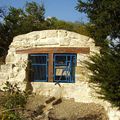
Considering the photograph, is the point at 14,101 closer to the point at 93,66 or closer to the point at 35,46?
the point at 93,66

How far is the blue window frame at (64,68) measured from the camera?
17.1 metres

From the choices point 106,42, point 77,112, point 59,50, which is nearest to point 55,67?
point 59,50

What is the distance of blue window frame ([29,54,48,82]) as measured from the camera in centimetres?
1748

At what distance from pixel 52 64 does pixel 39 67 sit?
0.83 metres

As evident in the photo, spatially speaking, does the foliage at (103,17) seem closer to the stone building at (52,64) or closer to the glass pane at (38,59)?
the stone building at (52,64)

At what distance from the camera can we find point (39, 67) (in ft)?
58.3

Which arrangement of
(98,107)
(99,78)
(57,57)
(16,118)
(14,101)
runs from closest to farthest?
(16,118) → (14,101) → (99,78) → (98,107) → (57,57)

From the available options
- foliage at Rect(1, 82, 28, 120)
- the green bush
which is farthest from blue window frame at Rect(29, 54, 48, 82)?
foliage at Rect(1, 82, 28, 120)

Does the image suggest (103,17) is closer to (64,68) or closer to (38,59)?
(64,68)

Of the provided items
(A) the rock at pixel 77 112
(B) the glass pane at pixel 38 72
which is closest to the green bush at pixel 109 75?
(A) the rock at pixel 77 112

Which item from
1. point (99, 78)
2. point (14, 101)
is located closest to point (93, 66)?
point (99, 78)

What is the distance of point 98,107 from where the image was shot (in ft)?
49.6

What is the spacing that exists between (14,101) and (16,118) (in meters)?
1.12

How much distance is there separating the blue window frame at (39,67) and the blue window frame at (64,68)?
0.52 metres
